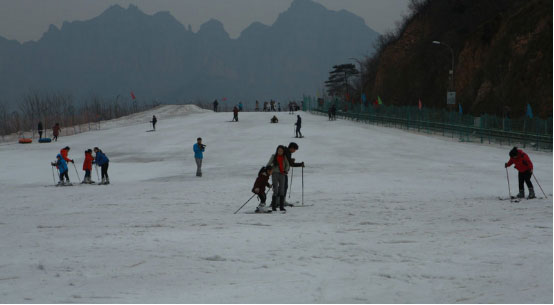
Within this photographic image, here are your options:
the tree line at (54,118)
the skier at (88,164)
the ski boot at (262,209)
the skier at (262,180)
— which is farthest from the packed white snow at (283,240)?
the tree line at (54,118)

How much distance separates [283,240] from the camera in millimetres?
10453

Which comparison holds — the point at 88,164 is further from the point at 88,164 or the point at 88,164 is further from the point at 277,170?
the point at 277,170

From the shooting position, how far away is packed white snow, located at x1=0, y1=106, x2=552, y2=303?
24.2ft

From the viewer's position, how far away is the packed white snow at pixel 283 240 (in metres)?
7.38

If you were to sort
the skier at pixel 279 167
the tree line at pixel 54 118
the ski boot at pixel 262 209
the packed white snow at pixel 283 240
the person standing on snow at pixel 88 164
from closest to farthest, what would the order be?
the packed white snow at pixel 283 240, the skier at pixel 279 167, the ski boot at pixel 262 209, the person standing on snow at pixel 88 164, the tree line at pixel 54 118

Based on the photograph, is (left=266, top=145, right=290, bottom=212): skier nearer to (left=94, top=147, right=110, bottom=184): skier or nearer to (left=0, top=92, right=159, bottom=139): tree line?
(left=94, top=147, right=110, bottom=184): skier

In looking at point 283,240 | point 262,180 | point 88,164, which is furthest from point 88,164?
point 283,240

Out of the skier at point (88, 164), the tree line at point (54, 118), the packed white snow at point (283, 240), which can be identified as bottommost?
the packed white snow at point (283, 240)

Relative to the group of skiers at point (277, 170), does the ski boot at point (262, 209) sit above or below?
below

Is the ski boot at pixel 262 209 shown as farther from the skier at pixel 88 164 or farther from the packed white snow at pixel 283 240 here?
the skier at pixel 88 164

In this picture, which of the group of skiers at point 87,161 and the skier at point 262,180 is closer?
the skier at point 262,180

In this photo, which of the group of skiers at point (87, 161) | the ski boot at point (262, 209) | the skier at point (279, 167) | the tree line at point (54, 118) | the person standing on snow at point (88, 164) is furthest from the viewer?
the tree line at point (54, 118)

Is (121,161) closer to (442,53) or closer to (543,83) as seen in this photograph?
(543,83)

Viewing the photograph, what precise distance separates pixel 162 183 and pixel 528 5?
137ft
